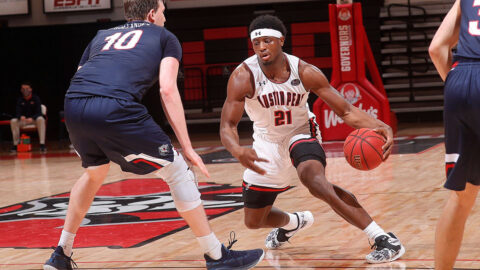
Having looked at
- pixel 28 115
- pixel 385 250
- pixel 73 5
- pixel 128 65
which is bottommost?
pixel 28 115

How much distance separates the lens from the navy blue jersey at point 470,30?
330 centimetres

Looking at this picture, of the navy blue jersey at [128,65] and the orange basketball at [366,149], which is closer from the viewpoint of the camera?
the navy blue jersey at [128,65]

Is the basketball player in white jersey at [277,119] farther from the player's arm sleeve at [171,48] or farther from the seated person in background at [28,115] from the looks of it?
the seated person in background at [28,115]

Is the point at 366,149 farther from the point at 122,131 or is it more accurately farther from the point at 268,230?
the point at 122,131

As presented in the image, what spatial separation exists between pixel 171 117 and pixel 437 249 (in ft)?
4.83

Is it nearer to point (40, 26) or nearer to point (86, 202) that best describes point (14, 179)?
point (86, 202)

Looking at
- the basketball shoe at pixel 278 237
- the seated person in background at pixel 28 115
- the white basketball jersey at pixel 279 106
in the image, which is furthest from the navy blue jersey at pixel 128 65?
the seated person in background at pixel 28 115

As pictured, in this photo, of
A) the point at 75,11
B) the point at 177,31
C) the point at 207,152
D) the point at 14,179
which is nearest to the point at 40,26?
the point at 75,11

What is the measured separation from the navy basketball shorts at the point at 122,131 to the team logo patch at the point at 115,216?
4.26 feet

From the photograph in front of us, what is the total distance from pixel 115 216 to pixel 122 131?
262 centimetres

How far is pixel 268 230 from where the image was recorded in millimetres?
5543

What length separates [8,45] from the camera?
1900 centimetres

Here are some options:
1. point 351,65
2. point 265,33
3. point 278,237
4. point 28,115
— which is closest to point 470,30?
point 265,33

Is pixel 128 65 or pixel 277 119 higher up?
pixel 128 65
